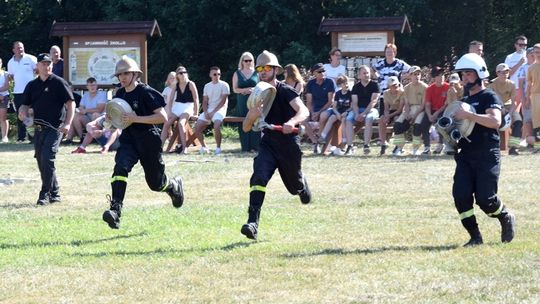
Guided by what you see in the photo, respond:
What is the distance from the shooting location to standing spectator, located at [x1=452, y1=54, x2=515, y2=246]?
1012 cm

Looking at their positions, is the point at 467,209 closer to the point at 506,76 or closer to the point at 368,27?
the point at 506,76

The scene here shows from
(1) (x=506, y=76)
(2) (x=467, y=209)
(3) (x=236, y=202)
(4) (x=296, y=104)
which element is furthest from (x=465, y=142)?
(1) (x=506, y=76)

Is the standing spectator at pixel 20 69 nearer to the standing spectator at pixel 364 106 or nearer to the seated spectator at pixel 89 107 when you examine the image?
the seated spectator at pixel 89 107

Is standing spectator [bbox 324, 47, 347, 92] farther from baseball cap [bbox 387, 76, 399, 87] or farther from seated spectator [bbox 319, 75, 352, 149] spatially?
baseball cap [bbox 387, 76, 399, 87]

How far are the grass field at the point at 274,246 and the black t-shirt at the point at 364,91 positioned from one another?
399cm

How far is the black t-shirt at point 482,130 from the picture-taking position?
33.4ft

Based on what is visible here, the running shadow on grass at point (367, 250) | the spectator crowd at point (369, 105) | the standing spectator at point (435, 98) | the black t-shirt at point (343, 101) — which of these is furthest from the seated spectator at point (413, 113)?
the running shadow on grass at point (367, 250)

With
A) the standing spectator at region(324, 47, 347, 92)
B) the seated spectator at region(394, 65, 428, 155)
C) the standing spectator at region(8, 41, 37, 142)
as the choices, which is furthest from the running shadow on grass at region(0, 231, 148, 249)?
the standing spectator at region(8, 41, 37, 142)

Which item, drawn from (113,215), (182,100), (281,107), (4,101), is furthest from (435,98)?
(113,215)

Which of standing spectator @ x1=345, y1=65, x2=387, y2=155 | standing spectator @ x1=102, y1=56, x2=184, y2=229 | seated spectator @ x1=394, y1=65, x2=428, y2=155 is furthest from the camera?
standing spectator @ x1=345, y1=65, x2=387, y2=155

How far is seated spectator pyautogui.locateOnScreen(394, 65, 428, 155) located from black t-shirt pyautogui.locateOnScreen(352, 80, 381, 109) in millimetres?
601

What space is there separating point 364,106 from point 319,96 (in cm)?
86

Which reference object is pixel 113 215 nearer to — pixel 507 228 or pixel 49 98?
pixel 49 98

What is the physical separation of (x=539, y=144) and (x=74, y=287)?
544 inches
